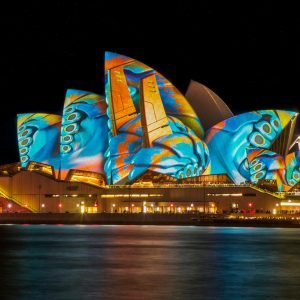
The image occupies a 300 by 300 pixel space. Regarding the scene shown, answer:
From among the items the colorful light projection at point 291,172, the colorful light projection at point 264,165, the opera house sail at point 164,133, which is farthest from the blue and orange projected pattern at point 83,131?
the colorful light projection at point 291,172

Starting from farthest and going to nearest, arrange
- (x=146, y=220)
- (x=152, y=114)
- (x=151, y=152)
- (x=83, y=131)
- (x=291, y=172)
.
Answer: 1. (x=291, y=172)
2. (x=83, y=131)
3. (x=151, y=152)
4. (x=146, y=220)
5. (x=152, y=114)

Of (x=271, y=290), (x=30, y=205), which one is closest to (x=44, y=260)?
(x=271, y=290)

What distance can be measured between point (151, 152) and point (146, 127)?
2400 mm

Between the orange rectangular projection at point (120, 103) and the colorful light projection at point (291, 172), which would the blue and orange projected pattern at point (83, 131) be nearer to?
the orange rectangular projection at point (120, 103)

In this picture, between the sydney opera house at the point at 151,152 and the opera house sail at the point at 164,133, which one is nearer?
the opera house sail at the point at 164,133

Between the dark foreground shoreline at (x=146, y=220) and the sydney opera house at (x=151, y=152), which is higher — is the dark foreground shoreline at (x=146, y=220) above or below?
below

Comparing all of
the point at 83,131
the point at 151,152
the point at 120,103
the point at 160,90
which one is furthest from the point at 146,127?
the point at 83,131

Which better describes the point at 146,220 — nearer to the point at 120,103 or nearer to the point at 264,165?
the point at 120,103

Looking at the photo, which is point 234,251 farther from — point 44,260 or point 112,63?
point 112,63

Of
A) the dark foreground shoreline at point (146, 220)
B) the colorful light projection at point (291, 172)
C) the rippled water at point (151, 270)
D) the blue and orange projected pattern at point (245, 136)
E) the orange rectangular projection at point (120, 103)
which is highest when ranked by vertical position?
the orange rectangular projection at point (120, 103)

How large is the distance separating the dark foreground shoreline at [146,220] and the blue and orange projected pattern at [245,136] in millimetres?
5544

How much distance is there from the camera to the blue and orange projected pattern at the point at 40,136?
80688mm

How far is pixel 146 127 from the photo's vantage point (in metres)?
75.1

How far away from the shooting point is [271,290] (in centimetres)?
2248
